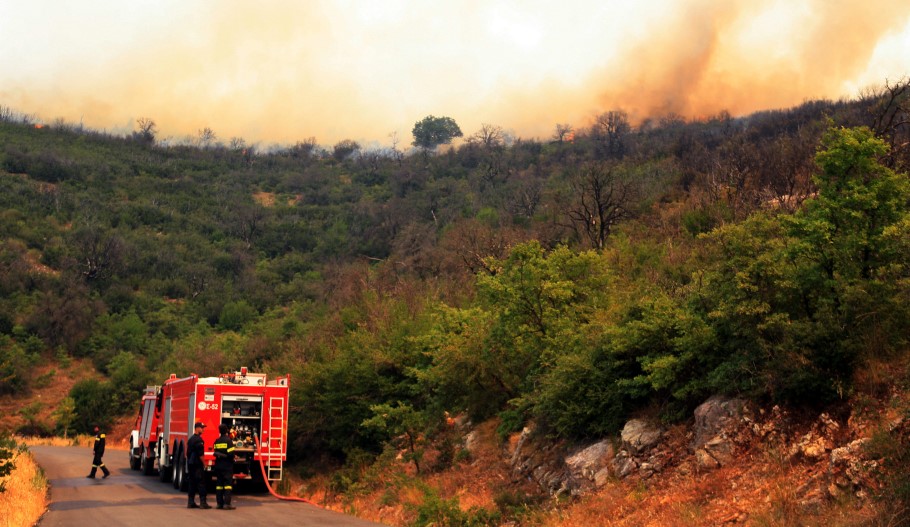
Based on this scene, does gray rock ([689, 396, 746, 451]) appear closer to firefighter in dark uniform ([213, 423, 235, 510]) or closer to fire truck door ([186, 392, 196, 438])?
firefighter in dark uniform ([213, 423, 235, 510])

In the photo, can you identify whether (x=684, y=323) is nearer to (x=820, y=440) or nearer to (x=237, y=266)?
(x=820, y=440)

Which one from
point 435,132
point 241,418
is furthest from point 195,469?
point 435,132

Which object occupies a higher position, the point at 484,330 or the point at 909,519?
the point at 484,330

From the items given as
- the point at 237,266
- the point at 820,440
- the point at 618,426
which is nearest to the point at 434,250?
the point at 237,266

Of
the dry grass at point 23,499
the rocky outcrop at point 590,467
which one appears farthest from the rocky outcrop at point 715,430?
the dry grass at point 23,499

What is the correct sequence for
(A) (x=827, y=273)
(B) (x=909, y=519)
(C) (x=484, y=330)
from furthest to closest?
1. (C) (x=484, y=330)
2. (A) (x=827, y=273)
3. (B) (x=909, y=519)

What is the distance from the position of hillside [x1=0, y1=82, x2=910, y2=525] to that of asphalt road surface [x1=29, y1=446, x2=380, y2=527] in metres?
2.47

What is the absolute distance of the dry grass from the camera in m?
16.8

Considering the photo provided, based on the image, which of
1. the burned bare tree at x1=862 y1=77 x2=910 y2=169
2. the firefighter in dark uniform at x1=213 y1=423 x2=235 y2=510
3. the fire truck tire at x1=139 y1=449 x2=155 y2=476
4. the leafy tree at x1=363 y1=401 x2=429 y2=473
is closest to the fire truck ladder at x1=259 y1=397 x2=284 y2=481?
the firefighter in dark uniform at x1=213 y1=423 x2=235 y2=510

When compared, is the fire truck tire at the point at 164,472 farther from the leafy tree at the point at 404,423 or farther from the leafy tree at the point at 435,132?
the leafy tree at the point at 435,132

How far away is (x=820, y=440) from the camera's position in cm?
1330

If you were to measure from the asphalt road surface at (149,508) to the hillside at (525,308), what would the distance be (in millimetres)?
2470

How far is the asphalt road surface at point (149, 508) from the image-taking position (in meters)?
17.4

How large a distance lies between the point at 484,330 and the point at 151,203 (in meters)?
102
